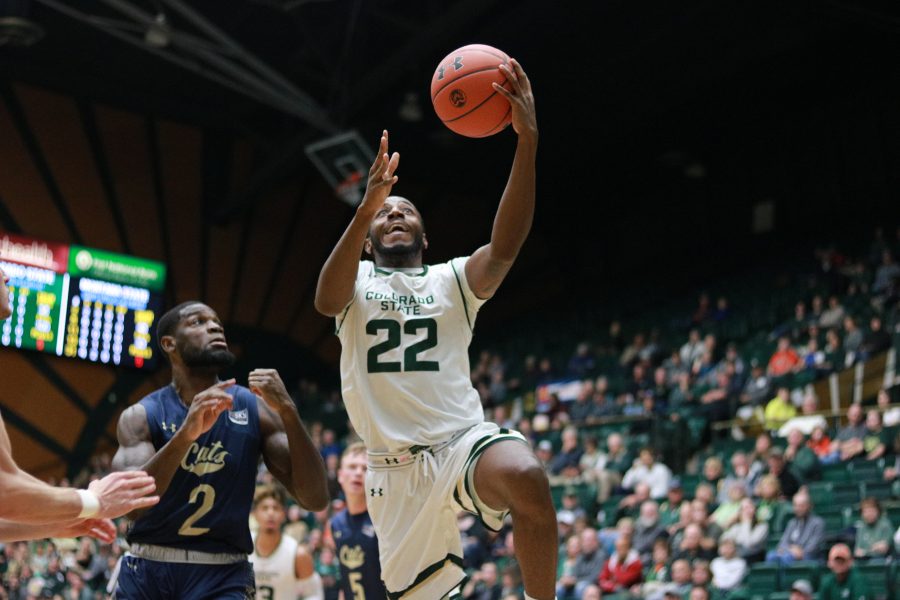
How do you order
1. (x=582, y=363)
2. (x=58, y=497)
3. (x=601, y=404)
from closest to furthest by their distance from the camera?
(x=58, y=497) < (x=601, y=404) < (x=582, y=363)

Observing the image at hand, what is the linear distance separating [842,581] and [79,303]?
13176 mm

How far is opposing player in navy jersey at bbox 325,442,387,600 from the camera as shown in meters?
7.60

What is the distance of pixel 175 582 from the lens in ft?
17.4

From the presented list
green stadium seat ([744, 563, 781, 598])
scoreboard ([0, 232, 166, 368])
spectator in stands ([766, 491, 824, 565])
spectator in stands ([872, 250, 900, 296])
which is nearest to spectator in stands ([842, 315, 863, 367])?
spectator in stands ([872, 250, 900, 296])

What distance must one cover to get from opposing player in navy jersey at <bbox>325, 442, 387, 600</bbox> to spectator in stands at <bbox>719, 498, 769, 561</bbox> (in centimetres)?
494

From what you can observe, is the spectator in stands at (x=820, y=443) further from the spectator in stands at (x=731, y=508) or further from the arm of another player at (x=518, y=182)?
the arm of another player at (x=518, y=182)

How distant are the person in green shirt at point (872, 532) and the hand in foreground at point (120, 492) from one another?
316 inches

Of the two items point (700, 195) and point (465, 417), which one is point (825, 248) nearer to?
point (700, 195)

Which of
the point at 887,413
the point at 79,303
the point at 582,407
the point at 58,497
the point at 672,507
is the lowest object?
the point at 672,507

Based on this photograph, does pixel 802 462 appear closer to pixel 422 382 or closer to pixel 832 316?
pixel 832 316

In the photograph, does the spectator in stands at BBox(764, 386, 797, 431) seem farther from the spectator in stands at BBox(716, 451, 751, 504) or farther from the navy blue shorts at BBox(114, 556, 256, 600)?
the navy blue shorts at BBox(114, 556, 256, 600)

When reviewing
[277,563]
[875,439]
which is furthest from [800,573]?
[277,563]

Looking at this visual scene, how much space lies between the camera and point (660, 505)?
13.7 metres

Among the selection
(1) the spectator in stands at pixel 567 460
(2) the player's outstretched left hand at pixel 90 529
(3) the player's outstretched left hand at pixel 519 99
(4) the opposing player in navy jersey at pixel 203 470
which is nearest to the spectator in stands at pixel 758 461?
(1) the spectator in stands at pixel 567 460
